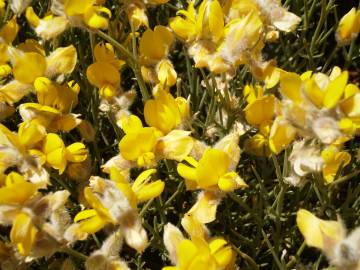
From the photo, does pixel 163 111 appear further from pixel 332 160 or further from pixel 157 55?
pixel 332 160

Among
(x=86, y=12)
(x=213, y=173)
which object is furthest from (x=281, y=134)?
(x=86, y=12)

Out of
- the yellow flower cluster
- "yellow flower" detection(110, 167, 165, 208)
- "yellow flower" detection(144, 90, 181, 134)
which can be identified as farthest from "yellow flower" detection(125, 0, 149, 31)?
"yellow flower" detection(110, 167, 165, 208)

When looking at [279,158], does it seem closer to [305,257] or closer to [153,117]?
[305,257]

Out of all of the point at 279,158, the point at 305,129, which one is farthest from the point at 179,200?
the point at 305,129

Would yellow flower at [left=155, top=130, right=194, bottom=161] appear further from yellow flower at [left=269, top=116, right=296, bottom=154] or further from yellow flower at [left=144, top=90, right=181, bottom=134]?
yellow flower at [left=269, top=116, right=296, bottom=154]

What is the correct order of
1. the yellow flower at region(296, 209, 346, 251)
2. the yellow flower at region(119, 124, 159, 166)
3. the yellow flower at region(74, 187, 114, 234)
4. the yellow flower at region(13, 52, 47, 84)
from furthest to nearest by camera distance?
the yellow flower at region(13, 52, 47, 84) < the yellow flower at region(119, 124, 159, 166) < the yellow flower at region(74, 187, 114, 234) < the yellow flower at region(296, 209, 346, 251)

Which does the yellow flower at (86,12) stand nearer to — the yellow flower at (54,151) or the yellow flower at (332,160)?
the yellow flower at (54,151)

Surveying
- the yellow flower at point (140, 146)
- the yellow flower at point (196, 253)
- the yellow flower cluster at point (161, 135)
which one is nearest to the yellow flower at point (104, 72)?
the yellow flower cluster at point (161, 135)
